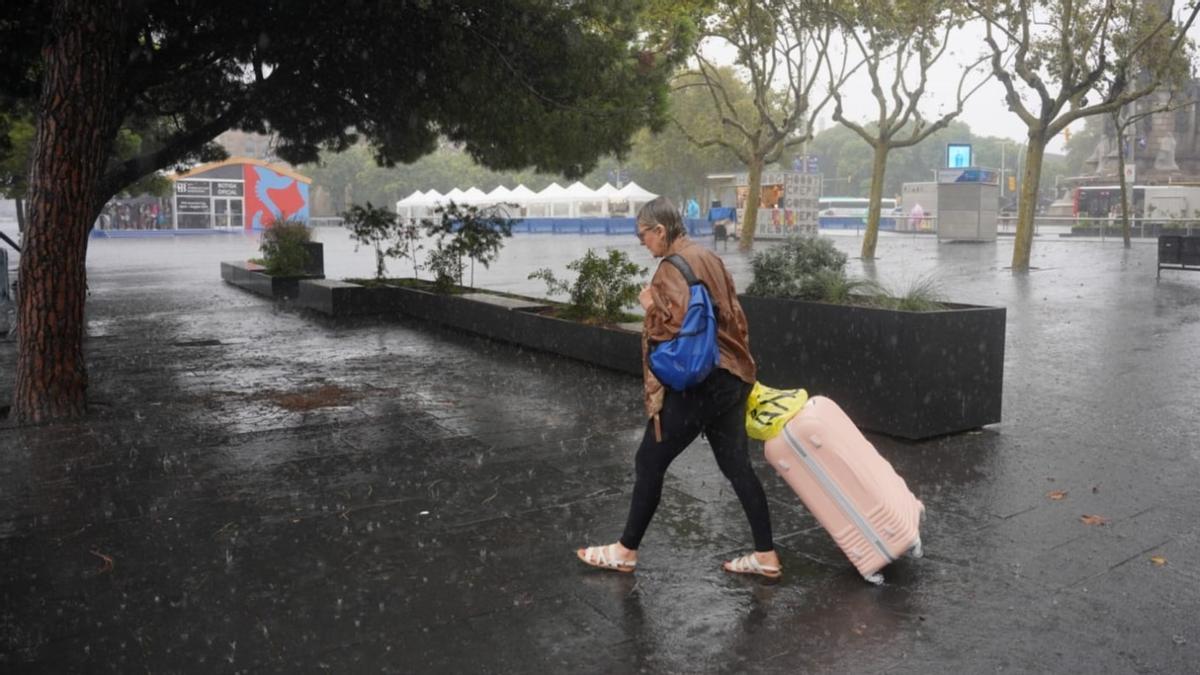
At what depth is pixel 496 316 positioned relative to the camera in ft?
40.2

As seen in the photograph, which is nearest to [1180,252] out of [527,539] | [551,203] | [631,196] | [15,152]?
[527,539]

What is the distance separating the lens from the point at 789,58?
98.4 feet

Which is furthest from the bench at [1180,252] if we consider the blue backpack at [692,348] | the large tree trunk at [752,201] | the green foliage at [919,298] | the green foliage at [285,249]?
the blue backpack at [692,348]

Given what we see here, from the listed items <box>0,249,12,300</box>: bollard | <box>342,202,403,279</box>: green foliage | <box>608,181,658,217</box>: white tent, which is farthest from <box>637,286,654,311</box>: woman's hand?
<box>608,181,658,217</box>: white tent

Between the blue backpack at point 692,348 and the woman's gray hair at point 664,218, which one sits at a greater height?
the woman's gray hair at point 664,218

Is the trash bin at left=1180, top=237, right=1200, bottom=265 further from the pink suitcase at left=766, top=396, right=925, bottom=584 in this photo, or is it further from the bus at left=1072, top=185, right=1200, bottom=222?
the bus at left=1072, top=185, right=1200, bottom=222

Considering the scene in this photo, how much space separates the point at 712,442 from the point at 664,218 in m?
0.98

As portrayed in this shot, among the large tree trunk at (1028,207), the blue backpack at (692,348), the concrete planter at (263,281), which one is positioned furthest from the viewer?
the large tree trunk at (1028,207)

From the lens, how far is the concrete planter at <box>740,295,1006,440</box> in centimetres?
669

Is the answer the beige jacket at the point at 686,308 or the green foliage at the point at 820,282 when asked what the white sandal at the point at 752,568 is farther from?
the green foliage at the point at 820,282

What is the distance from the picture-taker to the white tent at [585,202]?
52.3 m

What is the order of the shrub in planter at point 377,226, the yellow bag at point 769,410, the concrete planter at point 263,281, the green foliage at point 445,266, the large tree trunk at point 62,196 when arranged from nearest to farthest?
the yellow bag at point 769,410, the large tree trunk at point 62,196, the green foliage at point 445,266, the shrub in planter at point 377,226, the concrete planter at point 263,281

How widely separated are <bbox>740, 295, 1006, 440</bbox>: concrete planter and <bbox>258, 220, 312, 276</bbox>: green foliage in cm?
1375

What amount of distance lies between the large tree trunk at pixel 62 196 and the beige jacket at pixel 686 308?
5303 millimetres
